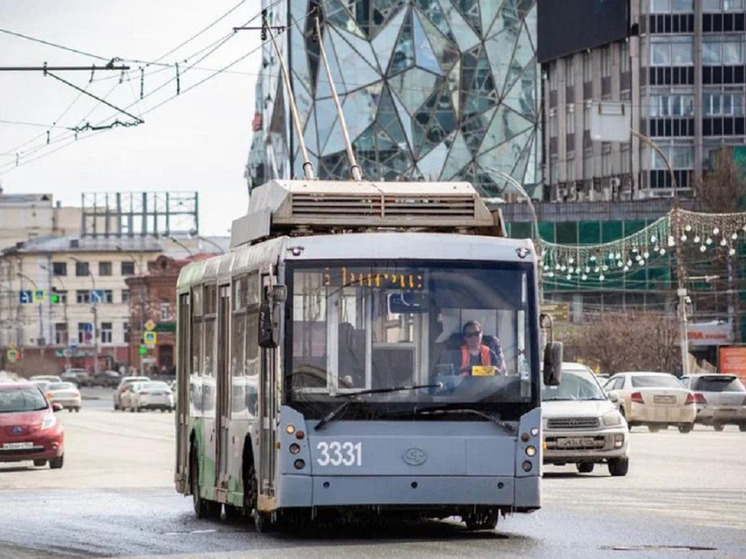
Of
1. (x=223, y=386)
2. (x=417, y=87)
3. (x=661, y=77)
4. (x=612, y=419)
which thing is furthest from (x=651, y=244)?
(x=223, y=386)

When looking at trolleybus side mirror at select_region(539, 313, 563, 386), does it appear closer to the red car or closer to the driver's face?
the driver's face

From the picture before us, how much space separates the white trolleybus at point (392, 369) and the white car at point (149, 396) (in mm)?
63052

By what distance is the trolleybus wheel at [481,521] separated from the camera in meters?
18.0

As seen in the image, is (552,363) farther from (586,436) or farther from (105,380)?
(105,380)

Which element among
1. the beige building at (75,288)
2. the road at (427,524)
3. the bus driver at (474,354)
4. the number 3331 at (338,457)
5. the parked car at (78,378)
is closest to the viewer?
the road at (427,524)

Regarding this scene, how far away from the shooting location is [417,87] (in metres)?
114

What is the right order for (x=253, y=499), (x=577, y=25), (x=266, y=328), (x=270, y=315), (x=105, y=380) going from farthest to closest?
(x=105, y=380) < (x=577, y=25) < (x=253, y=499) < (x=270, y=315) < (x=266, y=328)

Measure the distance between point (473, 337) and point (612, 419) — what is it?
11814 millimetres

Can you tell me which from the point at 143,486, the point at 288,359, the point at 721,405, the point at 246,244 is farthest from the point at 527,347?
the point at 721,405

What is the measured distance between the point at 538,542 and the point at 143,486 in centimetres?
1189

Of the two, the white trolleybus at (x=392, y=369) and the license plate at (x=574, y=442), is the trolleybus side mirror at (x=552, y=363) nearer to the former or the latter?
the white trolleybus at (x=392, y=369)

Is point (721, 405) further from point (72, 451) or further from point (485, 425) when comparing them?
point (485, 425)

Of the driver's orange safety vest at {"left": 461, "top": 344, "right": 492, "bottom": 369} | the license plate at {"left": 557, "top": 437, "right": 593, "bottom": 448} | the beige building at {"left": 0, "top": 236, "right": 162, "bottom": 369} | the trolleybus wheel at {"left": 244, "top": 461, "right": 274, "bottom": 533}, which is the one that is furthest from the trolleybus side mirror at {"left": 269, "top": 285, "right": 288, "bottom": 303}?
the beige building at {"left": 0, "top": 236, "right": 162, "bottom": 369}

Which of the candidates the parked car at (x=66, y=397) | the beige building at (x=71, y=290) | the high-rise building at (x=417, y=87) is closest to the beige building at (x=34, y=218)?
the beige building at (x=71, y=290)
